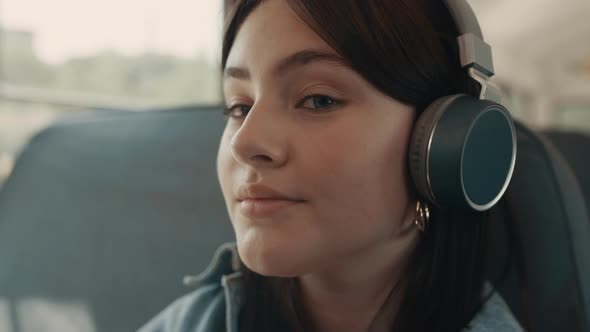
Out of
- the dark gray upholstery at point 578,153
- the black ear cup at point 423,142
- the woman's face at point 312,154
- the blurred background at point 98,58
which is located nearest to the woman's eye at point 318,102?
the woman's face at point 312,154

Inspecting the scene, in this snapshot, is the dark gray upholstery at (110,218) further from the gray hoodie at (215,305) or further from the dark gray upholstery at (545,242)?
the dark gray upholstery at (545,242)

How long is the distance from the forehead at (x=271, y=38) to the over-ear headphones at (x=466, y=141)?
0.55ft

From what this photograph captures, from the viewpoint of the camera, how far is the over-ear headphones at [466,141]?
654 millimetres

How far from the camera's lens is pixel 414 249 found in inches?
33.4

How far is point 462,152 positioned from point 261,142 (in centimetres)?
25

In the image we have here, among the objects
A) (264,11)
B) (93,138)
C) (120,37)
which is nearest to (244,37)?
(264,11)

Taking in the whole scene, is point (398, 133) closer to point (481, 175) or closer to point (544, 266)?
point (481, 175)

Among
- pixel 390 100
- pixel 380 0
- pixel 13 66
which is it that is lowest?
pixel 390 100

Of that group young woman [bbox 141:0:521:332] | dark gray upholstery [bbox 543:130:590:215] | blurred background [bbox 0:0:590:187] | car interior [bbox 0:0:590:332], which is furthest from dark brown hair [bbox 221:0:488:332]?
blurred background [bbox 0:0:590:187]

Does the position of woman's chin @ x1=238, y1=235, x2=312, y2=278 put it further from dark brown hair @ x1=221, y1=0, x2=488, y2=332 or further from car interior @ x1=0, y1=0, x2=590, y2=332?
car interior @ x1=0, y1=0, x2=590, y2=332

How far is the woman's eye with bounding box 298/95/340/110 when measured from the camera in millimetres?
701

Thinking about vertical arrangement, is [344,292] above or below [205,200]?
below

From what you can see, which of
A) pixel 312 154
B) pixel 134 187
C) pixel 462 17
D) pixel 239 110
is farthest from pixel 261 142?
pixel 134 187

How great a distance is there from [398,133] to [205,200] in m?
0.62
